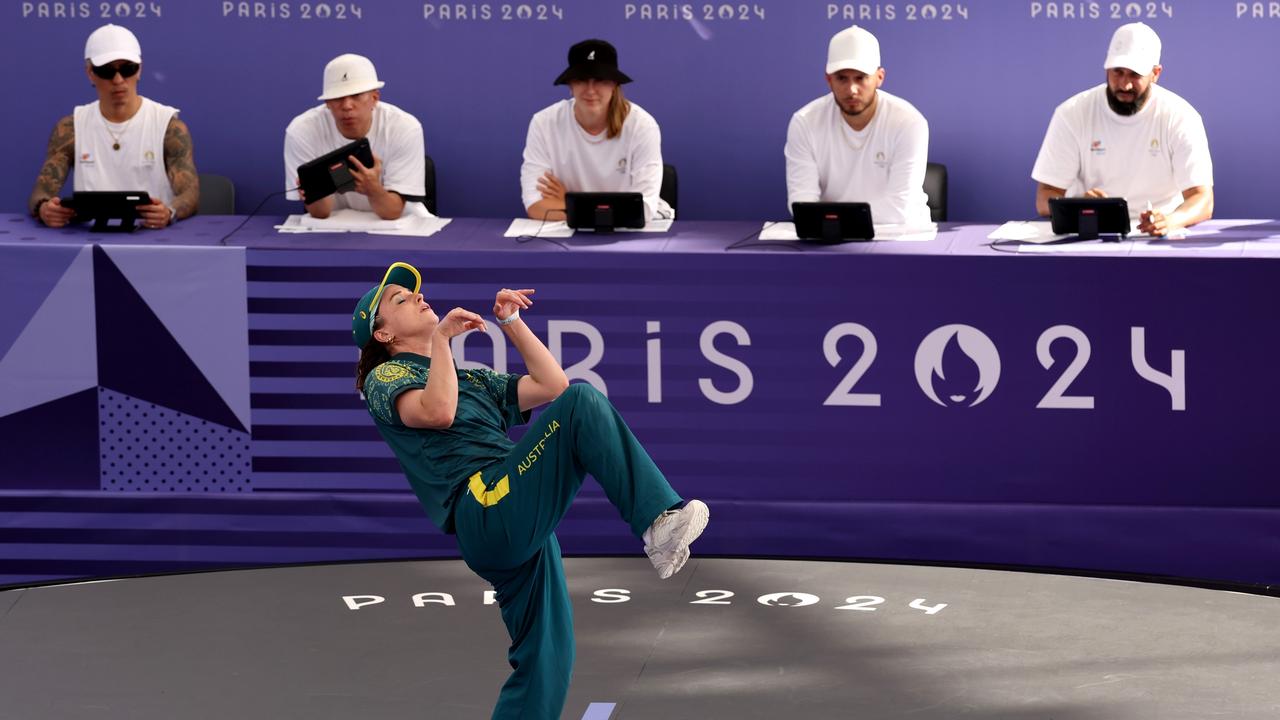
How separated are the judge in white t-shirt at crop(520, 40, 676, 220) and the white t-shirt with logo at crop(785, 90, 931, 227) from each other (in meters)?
0.57

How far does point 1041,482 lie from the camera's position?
247 inches

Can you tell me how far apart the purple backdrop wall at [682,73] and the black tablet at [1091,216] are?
182cm

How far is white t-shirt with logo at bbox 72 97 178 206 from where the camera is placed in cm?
749

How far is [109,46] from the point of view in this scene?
7.18 meters

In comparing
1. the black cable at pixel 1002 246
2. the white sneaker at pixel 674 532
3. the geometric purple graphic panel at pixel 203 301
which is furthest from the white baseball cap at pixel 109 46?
the white sneaker at pixel 674 532

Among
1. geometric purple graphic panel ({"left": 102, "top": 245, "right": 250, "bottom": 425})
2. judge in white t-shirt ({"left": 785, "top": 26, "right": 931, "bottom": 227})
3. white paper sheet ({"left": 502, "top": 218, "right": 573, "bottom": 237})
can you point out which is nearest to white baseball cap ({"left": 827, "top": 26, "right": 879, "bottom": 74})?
judge in white t-shirt ({"left": 785, "top": 26, "right": 931, "bottom": 227})

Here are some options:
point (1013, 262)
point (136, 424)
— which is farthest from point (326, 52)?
point (1013, 262)

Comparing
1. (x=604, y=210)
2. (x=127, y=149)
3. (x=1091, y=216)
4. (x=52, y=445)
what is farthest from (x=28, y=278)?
(x=1091, y=216)

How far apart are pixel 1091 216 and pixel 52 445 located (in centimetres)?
386

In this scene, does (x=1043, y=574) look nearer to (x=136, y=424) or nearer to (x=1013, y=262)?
(x=1013, y=262)

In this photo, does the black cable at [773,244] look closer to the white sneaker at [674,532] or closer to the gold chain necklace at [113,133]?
the white sneaker at [674,532]

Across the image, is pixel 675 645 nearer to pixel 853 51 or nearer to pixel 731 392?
pixel 731 392

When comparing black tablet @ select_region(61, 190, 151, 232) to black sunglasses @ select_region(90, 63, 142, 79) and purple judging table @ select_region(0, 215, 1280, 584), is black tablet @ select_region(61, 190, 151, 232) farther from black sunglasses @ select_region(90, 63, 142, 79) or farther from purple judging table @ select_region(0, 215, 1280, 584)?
black sunglasses @ select_region(90, 63, 142, 79)

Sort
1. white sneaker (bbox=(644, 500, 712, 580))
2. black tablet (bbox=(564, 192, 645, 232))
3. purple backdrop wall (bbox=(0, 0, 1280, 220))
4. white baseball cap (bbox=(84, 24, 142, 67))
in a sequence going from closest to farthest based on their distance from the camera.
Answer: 1. white sneaker (bbox=(644, 500, 712, 580))
2. black tablet (bbox=(564, 192, 645, 232))
3. white baseball cap (bbox=(84, 24, 142, 67))
4. purple backdrop wall (bbox=(0, 0, 1280, 220))
